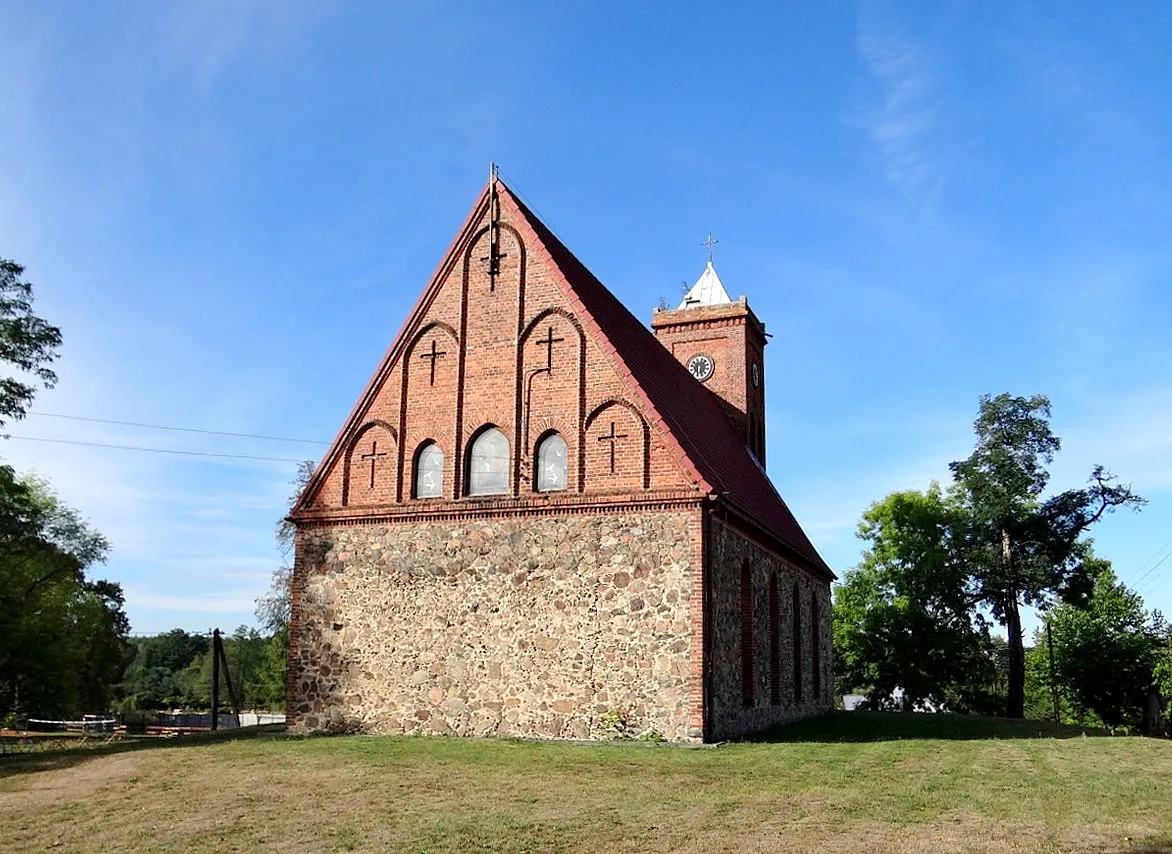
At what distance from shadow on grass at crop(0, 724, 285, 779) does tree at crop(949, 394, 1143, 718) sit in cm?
2821

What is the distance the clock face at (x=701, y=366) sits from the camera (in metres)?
32.7

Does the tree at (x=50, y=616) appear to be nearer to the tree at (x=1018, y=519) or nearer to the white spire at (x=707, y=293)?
the white spire at (x=707, y=293)

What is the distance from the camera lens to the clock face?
32.7 metres

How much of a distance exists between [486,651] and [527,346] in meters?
5.79

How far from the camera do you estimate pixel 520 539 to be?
1866 centimetres

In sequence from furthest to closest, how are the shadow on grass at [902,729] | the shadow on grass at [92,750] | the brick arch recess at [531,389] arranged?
the shadow on grass at [902,729], the brick arch recess at [531,389], the shadow on grass at [92,750]

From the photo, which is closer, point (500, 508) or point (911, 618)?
point (500, 508)

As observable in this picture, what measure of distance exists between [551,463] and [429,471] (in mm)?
2640

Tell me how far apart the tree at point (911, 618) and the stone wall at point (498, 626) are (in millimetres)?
27535

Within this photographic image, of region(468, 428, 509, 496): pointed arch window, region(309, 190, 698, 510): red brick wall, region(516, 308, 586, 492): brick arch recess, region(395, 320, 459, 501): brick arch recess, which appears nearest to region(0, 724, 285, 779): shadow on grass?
region(309, 190, 698, 510): red brick wall

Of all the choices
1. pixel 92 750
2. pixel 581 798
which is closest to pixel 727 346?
pixel 92 750

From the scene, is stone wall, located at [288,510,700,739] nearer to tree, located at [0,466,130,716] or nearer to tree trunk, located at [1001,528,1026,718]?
tree, located at [0,466,130,716]

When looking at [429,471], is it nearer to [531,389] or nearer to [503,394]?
[503,394]

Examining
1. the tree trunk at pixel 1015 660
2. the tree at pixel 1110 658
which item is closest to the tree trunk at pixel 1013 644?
the tree trunk at pixel 1015 660
